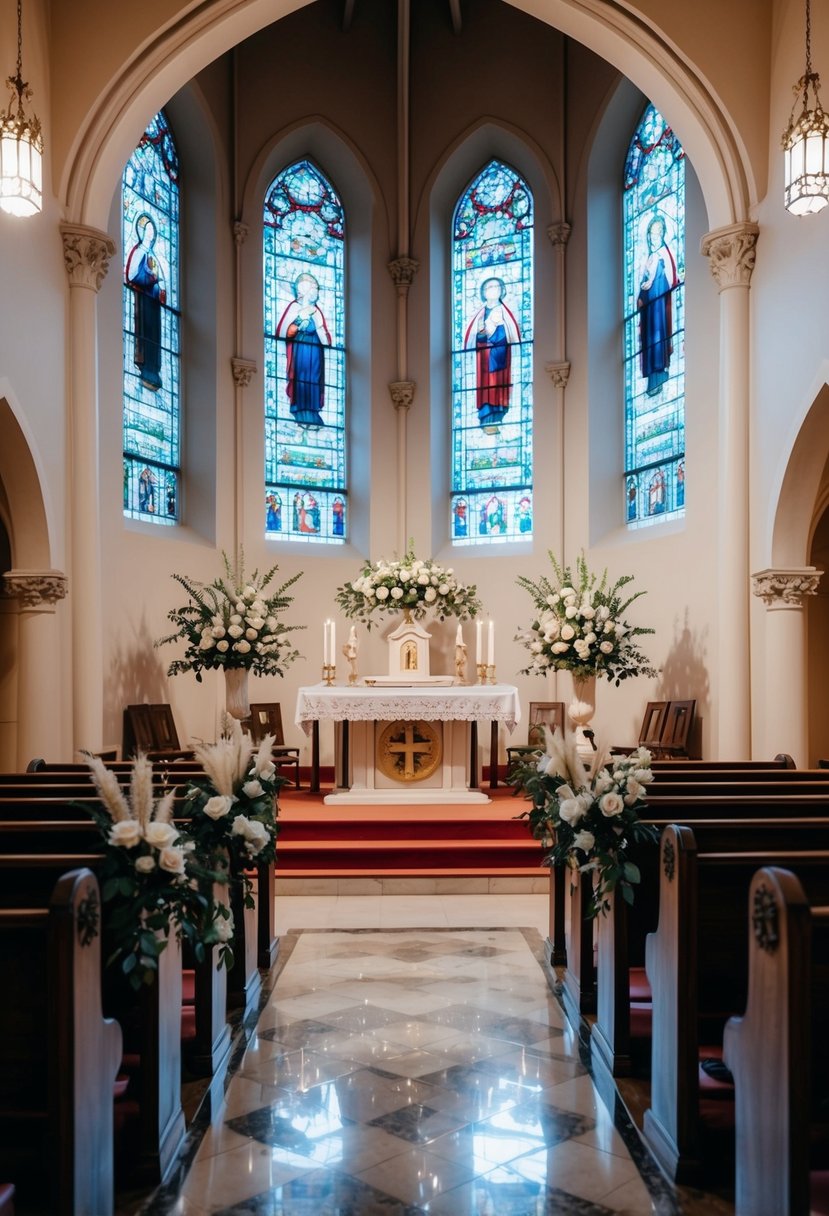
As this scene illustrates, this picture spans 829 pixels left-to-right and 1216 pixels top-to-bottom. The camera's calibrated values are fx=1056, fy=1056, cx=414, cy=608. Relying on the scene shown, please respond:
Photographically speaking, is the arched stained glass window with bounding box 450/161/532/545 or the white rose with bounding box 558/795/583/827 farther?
the arched stained glass window with bounding box 450/161/532/545

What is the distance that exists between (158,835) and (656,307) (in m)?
9.55

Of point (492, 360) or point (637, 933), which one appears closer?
point (637, 933)

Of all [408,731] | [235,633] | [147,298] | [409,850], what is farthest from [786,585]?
[147,298]

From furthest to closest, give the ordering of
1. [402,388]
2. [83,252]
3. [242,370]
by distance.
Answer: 1. [402,388]
2. [242,370]
3. [83,252]

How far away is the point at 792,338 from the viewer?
7.92 meters

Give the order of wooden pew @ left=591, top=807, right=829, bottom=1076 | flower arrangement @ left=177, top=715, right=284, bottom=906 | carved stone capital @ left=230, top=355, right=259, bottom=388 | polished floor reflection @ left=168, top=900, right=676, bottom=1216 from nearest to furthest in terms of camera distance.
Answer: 1. polished floor reflection @ left=168, top=900, right=676, bottom=1216
2. wooden pew @ left=591, top=807, right=829, bottom=1076
3. flower arrangement @ left=177, top=715, right=284, bottom=906
4. carved stone capital @ left=230, top=355, right=259, bottom=388

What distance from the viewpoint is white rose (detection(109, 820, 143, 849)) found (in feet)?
9.97

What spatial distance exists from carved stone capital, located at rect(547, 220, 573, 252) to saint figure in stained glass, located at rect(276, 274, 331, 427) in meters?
2.81

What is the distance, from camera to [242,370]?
11.7 m

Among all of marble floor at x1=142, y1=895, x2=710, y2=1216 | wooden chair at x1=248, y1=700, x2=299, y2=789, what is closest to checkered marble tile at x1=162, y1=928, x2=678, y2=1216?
marble floor at x1=142, y1=895, x2=710, y2=1216

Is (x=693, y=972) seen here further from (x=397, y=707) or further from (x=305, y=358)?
(x=305, y=358)

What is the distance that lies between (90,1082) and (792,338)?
717cm

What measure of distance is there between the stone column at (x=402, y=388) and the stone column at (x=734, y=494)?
4.35 metres

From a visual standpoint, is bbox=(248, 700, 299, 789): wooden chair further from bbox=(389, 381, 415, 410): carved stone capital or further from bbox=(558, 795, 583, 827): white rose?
bbox=(558, 795, 583, 827): white rose
